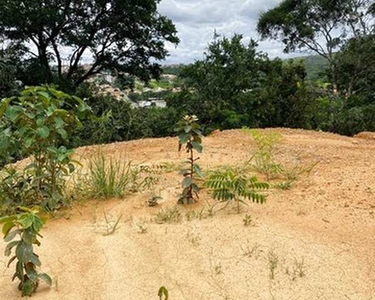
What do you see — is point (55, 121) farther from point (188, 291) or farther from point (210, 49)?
point (210, 49)

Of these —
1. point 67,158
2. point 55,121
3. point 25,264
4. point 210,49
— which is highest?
point 210,49

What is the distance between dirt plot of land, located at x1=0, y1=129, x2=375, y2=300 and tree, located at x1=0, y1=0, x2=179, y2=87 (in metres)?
8.34

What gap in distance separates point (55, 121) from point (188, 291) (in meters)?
1.22

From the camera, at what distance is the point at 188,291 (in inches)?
69.5

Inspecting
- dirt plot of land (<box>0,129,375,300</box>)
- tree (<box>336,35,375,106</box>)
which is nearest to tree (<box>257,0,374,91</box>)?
tree (<box>336,35,375,106</box>)

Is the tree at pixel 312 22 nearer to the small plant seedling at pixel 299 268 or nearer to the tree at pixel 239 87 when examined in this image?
the tree at pixel 239 87

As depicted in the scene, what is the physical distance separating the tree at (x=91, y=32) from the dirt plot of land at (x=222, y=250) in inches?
328

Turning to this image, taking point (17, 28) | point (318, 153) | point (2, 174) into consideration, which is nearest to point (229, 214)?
point (2, 174)

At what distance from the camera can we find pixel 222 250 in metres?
2.06

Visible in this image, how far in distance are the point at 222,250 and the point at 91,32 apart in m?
9.84

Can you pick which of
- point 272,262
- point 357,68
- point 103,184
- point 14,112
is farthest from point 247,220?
point 357,68

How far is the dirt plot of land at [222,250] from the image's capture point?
1.78 m

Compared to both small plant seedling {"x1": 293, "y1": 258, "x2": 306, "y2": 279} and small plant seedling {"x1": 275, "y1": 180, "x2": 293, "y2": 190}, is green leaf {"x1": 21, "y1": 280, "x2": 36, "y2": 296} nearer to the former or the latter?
small plant seedling {"x1": 293, "y1": 258, "x2": 306, "y2": 279}

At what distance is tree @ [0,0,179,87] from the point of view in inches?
391
